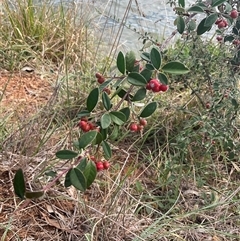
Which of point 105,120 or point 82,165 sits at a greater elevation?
point 105,120

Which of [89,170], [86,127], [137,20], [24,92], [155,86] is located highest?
[155,86]

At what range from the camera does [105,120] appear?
1.30 m

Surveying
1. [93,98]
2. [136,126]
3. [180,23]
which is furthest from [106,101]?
[180,23]

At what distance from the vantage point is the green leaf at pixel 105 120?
4.21 ft

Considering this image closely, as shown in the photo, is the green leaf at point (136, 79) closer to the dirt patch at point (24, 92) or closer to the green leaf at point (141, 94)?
the green leaf at point (141, 94)

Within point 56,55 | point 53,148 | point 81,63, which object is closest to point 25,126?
point 53,148

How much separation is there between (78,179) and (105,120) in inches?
6.5

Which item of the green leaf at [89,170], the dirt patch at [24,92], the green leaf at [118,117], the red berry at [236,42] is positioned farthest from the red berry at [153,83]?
the dirt patch at [24,92]

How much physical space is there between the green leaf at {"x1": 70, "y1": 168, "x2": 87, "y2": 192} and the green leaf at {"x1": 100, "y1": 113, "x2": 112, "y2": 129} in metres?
0.13

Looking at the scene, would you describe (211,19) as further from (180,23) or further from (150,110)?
(150,110)

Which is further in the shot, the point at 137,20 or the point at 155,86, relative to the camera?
the point at 137,20

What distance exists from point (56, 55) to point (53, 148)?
4.44ft

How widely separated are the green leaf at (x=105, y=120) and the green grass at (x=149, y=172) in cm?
50

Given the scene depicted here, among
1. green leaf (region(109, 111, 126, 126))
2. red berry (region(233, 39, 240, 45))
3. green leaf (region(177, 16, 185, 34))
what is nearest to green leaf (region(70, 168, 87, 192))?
green leaf (region(109, 111, 126, 126))
